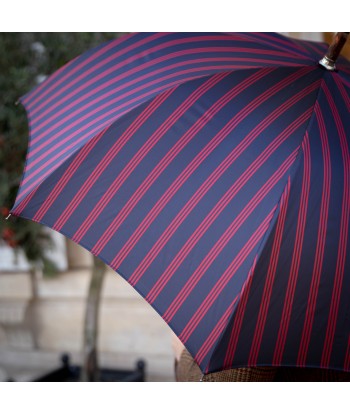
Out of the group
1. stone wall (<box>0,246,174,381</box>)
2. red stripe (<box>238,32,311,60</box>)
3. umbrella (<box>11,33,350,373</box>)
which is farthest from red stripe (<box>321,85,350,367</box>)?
stone wall (<box>0,246,174,381</box>)

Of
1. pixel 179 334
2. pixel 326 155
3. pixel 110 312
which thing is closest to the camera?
pixel 179 334

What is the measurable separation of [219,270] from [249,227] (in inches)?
5.0

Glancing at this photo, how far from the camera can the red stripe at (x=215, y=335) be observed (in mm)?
1466

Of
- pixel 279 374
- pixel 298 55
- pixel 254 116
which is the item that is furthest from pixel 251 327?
pixel 298 55

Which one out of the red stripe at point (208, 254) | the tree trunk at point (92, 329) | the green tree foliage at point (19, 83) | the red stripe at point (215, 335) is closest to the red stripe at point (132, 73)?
the red stripe at point (208, 254)

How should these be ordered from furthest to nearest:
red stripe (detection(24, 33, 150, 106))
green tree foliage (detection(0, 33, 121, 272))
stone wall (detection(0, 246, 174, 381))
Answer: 1. stone wall (detection(0, 246, 174, 381))
2. green tree foliage (detection(0, 33, 121, 272))
3. red stripe (detection(24, 33, 150, 106))

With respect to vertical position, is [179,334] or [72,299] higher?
[72,299]

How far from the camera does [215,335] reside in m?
1.47

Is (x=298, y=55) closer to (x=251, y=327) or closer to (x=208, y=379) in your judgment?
(x=251, y=327)

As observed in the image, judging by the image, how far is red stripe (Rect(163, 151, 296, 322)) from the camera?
152cm

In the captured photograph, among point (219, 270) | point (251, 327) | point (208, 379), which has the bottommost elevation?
point (208, 379)

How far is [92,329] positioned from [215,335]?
7.99 feet

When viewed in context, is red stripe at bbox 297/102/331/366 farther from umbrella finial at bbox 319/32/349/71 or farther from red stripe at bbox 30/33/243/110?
red stripe at bbox 30/33/243/110

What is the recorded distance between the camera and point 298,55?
1.89 metres
